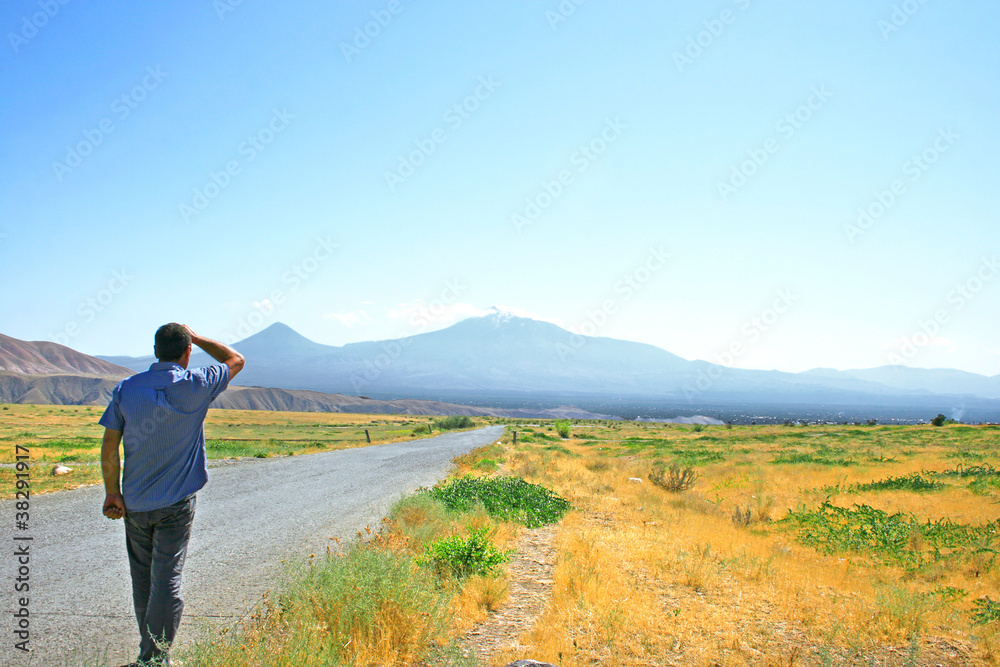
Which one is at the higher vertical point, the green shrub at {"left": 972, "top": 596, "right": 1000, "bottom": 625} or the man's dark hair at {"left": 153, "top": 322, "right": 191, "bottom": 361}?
the man's dark hair at {"left": 153, "top": 322, "right": 191, "bottom": 361}

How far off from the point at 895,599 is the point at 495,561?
4.87m

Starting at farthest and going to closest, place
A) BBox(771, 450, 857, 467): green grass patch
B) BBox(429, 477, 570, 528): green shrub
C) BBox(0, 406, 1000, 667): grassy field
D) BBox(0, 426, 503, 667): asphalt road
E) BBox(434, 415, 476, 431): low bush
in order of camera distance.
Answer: BBox(434, 415, 476, 431): low bush → BBox(771, 450, 857, 467): green grass patch → BBox(429, 477, 570, 528): green shrub → BBox(0, 426, 503, 667): asphalt road → BBox(0, 406, 1000, 667): grassy field

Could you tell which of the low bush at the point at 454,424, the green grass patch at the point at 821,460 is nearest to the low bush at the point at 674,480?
the green grass patch at the point at 821,460

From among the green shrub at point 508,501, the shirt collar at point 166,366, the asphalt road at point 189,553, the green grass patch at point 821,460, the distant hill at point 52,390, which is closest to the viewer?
the shirt collar at point 166,366

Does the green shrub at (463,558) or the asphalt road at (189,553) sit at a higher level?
the green shrub at (463,558)

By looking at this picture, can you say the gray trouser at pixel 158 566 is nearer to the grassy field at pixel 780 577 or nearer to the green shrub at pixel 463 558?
the grassy field at pixel 780 577

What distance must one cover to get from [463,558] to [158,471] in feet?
14.6

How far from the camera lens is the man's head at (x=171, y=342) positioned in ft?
13.9

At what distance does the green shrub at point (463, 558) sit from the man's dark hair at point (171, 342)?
4429 mm

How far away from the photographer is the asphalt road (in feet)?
17.4

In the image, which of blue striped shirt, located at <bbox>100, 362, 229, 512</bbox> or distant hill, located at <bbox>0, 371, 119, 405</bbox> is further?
distant hill, located at <bbox>0, 371, 119, 405</bbox>

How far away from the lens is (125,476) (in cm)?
412

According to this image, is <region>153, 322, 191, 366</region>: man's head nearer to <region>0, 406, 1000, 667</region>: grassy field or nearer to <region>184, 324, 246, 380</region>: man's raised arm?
<region>184, 324, 246, 380</region>: man's raised arm

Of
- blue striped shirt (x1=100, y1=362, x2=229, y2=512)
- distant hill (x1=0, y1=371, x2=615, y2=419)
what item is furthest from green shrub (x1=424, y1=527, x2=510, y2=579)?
distant hill (x1=0, y1=371, x2=615, y2=419)
